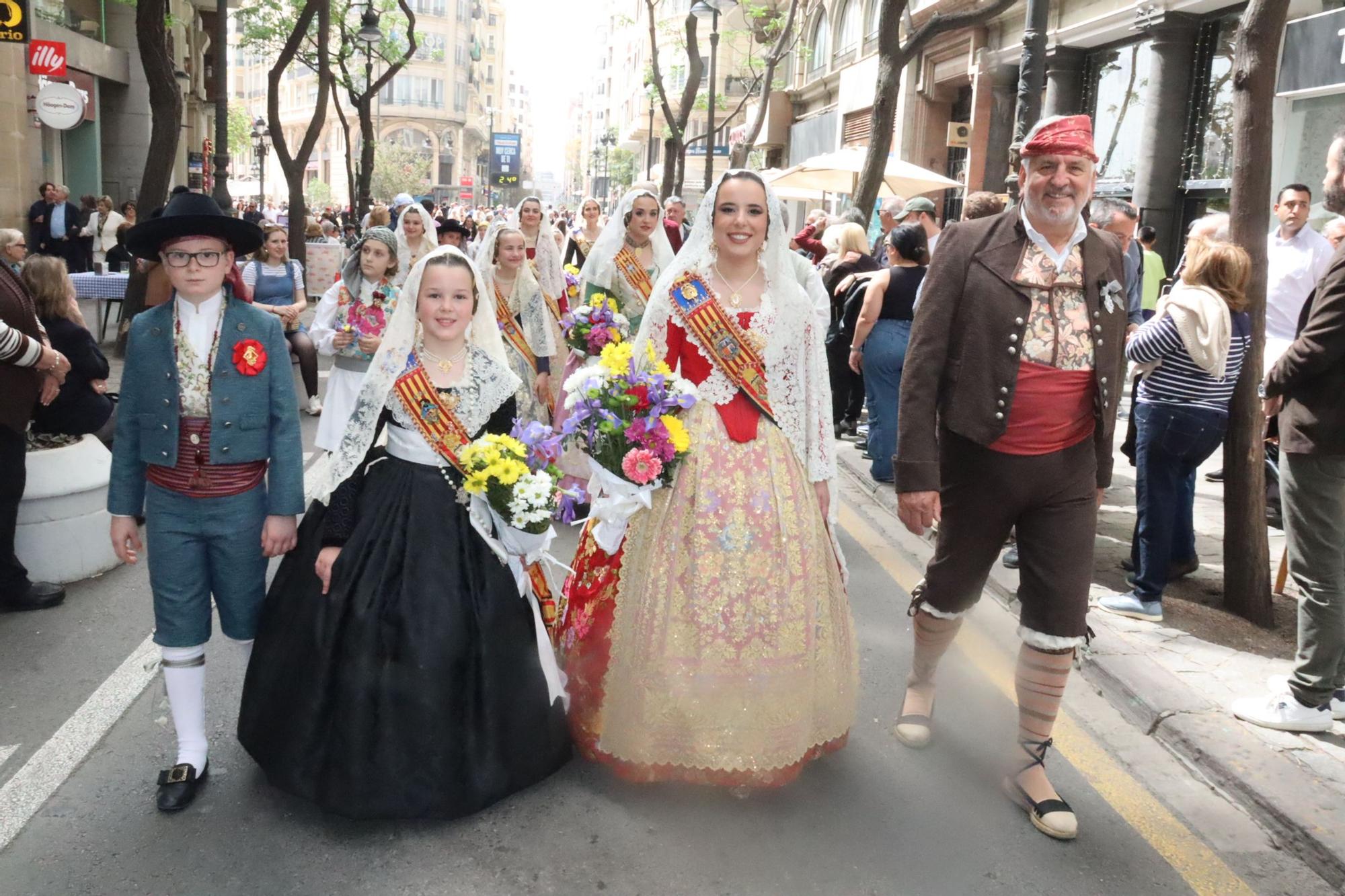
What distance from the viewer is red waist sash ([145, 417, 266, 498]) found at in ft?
11.7

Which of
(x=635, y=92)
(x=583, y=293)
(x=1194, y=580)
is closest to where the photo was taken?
(x=1194, y=580)

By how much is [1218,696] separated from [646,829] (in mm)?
2492

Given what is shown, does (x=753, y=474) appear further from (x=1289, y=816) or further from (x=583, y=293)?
(x=583, y=293)

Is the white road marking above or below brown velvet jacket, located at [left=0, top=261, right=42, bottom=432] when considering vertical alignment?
below

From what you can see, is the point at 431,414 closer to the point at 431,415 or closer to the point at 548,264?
the point at 431,415

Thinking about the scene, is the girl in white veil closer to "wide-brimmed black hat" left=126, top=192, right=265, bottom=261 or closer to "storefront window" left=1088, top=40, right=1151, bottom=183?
"wide-brimmed black hat" left=126, top=192, right=265, bottom=261

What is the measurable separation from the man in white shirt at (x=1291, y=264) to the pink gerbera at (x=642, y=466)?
5343 millimetres

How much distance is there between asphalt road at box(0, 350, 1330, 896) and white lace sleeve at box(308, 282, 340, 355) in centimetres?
333

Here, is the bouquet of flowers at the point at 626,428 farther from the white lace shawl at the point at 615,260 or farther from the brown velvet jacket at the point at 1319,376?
the white lace shawl at the point at 615,260

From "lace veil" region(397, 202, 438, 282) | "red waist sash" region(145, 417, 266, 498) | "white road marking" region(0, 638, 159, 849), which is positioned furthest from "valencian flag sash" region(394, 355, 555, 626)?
"lace veil" region(397, 202, 438, 282)

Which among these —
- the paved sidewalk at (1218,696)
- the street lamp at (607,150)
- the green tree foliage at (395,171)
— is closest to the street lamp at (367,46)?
the paved sidewalk at (1218,696)

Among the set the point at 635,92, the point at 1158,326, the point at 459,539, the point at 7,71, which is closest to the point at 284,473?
the point at 459,539

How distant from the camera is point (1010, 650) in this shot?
5.25 metres

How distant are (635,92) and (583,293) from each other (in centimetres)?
7517
